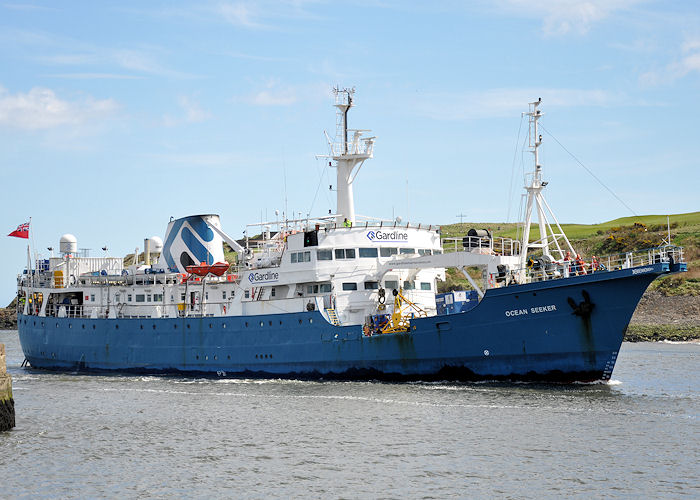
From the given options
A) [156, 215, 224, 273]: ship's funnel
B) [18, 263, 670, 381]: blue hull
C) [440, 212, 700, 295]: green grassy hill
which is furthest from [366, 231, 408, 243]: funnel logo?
[440, 212, 700, 295]: green grassy hill

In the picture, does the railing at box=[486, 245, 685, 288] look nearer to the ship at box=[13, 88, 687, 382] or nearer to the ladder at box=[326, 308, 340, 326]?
the ship at box=[13, 88, 687, 382]

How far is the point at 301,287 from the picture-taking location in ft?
117

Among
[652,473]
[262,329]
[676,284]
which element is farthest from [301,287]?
[676,284]

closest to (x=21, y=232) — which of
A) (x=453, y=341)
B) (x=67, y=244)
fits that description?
(x=67, y=244)

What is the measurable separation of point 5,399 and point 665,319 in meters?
55.5

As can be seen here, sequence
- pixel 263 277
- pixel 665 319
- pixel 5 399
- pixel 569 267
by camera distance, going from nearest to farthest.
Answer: pixel 5 399
pixel 569 267
pixel 263 277
pixel 665 319

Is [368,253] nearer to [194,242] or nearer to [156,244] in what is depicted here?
[194,242]

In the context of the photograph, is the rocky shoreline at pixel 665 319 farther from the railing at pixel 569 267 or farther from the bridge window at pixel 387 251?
the bridge window at pixel 387 251

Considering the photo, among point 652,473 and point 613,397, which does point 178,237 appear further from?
point 652,473

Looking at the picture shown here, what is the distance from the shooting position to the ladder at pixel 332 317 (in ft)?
111

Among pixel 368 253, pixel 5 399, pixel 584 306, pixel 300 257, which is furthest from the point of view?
pixel 300 257

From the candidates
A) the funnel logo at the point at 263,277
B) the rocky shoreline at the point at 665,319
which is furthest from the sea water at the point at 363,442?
the rocky shoreline at the point at 665,319

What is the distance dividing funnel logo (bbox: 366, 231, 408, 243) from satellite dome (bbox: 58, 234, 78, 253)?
21.8 m

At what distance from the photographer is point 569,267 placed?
2983 cm
